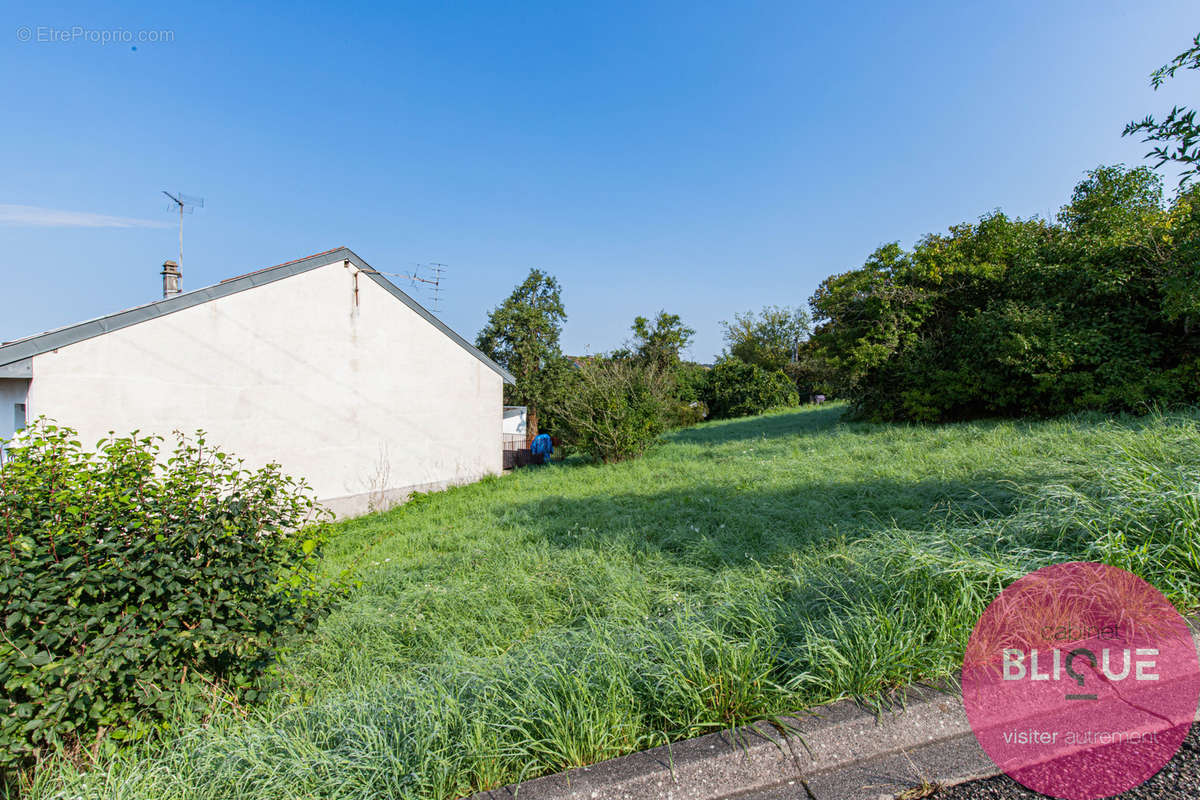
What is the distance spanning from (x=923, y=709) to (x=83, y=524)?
11.0 feet

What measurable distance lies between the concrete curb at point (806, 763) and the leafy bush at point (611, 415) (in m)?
10.1

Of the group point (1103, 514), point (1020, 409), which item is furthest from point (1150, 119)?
point (1020, 409)

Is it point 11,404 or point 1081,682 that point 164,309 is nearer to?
point 11,404

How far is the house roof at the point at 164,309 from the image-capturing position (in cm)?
619

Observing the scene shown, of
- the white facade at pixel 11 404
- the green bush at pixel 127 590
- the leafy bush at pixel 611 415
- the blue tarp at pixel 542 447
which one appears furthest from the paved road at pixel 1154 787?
the blue tarp at pixel 542 447

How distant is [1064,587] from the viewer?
229cm

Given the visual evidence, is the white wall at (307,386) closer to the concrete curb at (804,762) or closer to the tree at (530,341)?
the concrete curb at (804,762)

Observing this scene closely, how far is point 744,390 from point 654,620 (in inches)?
900

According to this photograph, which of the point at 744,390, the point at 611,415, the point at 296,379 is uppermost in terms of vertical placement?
the point at 744,390

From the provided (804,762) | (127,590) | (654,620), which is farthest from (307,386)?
(804,762)

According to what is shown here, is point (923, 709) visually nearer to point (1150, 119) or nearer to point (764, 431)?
point (1150, 119)

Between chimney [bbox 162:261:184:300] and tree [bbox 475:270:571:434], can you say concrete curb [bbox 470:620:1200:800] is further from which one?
tree [bbox 475:270:571:434]

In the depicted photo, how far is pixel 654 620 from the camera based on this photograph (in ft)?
9.41

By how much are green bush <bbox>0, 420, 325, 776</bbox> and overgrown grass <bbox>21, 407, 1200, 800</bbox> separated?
0.21 meters
